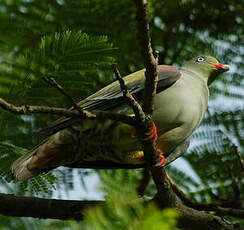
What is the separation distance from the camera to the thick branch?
7.06 feet

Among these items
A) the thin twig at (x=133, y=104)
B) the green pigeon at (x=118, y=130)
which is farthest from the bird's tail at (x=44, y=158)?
the thin twig at (x=133, y=104)

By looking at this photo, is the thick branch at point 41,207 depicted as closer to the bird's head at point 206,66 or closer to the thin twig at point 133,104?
the thin twig at point 133,104

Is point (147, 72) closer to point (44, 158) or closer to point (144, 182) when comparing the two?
point (44, 158)

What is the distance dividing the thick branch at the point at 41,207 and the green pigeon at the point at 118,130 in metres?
0.15

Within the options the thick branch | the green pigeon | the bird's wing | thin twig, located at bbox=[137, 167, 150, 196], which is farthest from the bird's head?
the thick branch

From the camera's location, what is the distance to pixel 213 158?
282cm

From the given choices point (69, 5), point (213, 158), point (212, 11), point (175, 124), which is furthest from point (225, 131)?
point (69, 5)

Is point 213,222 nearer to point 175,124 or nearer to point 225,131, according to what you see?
point 175,124

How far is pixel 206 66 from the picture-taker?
305 cm

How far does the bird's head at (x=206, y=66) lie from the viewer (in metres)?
3.03

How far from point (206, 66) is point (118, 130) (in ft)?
3.07

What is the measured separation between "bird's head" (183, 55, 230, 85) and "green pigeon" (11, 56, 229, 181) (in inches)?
14.0

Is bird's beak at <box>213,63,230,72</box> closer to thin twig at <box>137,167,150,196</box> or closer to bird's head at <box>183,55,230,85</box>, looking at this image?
bird's head at <box>183,55,230,85</box>

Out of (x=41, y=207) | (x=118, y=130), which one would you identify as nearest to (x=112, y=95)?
(x=118, y=130)
